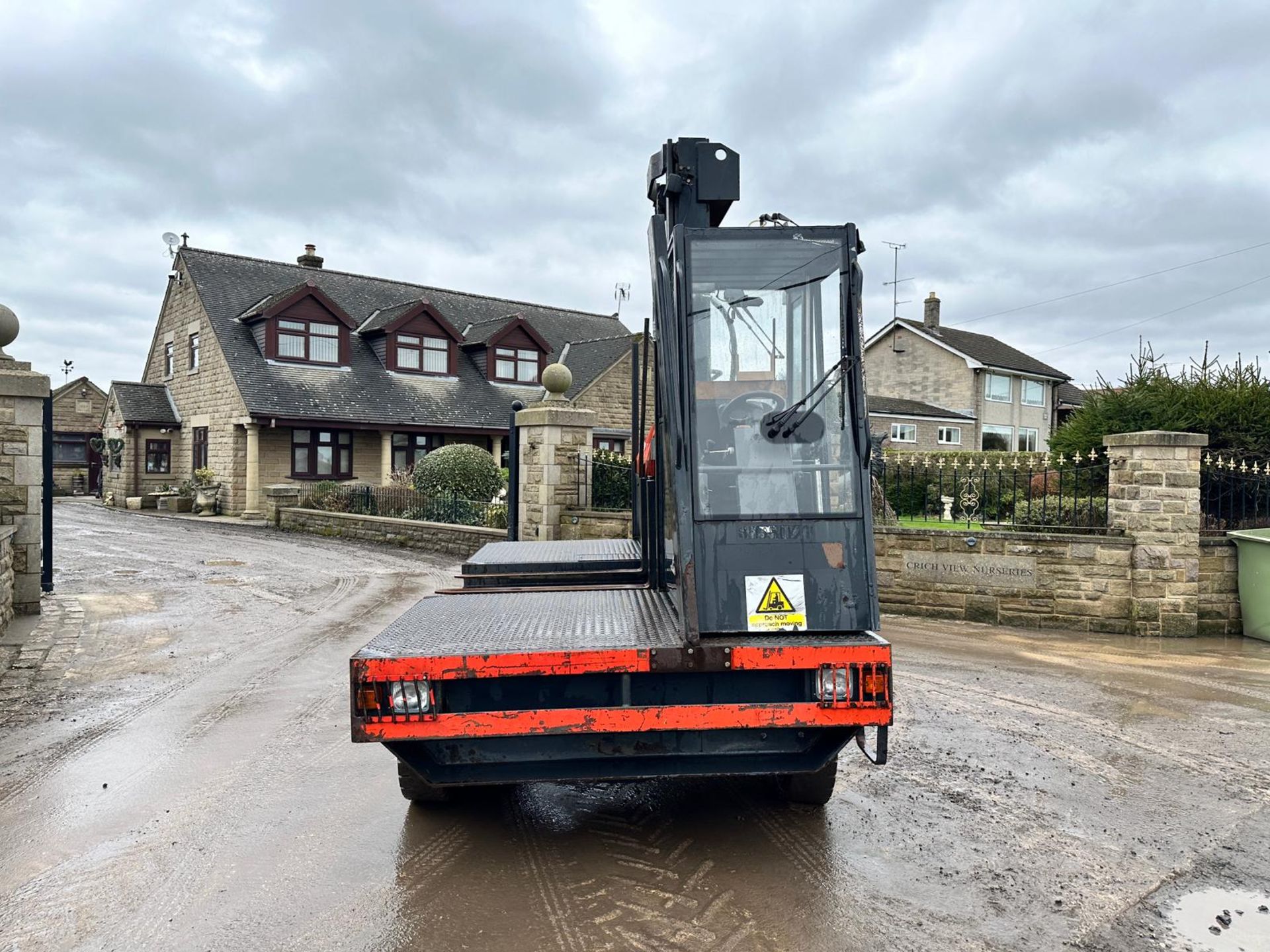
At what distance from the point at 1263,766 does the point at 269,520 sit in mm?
21958

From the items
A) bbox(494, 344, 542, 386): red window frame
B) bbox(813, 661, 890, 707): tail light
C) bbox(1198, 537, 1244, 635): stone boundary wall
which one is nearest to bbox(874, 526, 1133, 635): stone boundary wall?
bbox(1198, 537, 1244, 635): stone boundary wall

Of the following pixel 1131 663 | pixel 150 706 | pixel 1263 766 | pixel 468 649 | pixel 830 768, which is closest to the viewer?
pixel 468 649

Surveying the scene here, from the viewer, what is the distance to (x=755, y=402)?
4086 millimetres

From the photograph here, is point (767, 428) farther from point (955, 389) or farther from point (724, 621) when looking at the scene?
point (955, 389)

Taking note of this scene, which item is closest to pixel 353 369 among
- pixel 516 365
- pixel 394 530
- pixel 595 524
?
pixel 516 365

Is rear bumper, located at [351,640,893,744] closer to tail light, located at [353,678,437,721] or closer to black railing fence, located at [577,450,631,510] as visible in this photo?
tail light, located at [353,678,437,721]

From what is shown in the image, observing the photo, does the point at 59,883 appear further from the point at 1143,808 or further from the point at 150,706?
the point at 1143,808

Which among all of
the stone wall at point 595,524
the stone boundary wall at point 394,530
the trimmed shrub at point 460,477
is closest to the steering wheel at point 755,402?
the stone wall at point 595,524

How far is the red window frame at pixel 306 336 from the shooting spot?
26.9m

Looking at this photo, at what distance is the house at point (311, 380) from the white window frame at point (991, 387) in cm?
1627

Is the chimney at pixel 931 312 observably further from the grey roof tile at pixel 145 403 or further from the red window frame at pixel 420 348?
the grey roof tile at pixel 145 403

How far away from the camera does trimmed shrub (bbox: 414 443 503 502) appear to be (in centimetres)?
1931

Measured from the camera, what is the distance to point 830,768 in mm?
4371

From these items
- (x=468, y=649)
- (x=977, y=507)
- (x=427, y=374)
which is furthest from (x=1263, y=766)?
(x=427, y=374)
